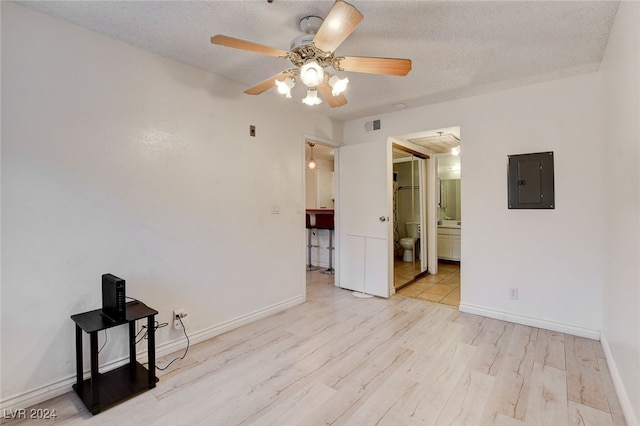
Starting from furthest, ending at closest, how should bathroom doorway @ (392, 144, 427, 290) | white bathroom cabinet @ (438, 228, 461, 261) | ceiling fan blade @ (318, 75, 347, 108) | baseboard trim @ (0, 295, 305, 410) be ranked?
white bathroom cabinet @ (438, 228, 461, 261)
bathroom doorway @ (392, 144, 427, 290)
ceiling fan blade @ (318, 75, 347, 108)
baseboard trim @ (0, 295, 305, 410)

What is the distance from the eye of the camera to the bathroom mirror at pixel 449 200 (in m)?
5.81

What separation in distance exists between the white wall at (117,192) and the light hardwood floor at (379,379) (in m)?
0.43

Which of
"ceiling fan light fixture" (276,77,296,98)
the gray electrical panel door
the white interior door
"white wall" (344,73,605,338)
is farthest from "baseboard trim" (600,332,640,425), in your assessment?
"ceiling fan light fixture" (276,77,296,98)

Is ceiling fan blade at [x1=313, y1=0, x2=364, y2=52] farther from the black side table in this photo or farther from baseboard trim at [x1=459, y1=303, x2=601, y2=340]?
baseboard trim at [x1=459, y1=303, x2=601, y2=340]

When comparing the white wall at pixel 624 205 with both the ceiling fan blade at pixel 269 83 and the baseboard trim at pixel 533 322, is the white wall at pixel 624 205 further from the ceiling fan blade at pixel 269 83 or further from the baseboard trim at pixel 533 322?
the ceiling fan blade at pixel 269 83

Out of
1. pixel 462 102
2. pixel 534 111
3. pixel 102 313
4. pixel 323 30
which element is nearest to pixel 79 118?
pixel 102 313

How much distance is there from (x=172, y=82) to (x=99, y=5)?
0.70m

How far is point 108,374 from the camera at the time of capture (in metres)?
2.08

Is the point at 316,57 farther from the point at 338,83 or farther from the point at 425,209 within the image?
the point at 425,209

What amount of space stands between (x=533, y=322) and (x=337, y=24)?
3.23 metres

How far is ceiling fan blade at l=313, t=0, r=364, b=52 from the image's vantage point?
139 centimetres

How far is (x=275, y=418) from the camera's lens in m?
1.70

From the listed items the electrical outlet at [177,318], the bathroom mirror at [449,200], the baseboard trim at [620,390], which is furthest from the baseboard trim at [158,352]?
the bathroom mirror at [449,200]

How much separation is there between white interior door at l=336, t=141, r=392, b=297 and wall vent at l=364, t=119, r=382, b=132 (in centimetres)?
26
